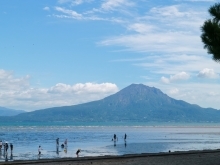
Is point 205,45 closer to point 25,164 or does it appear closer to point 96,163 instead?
point 96,163

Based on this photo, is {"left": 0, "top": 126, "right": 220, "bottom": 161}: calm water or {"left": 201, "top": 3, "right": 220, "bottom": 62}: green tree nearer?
{"left": 201, "top": 3, "right": 220, "bottom": 62}: green tree

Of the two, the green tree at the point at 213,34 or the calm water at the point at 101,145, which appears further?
the calm water at the point at 101,145

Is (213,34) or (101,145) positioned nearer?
(213,34)

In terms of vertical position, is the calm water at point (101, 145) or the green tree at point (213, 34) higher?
the green tree at point (213, 34)

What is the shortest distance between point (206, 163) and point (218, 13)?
25.0 feet

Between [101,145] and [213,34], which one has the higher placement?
[213,34]

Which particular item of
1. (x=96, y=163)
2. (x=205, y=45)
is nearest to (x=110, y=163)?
(x=96, y=163)

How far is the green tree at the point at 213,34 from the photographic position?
1881cm

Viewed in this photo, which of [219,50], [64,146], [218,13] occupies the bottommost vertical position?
[64,146]

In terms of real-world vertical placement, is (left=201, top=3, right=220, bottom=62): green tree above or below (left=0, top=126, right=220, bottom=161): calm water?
above

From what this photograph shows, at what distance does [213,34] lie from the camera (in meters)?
18.9

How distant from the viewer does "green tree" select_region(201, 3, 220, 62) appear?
18812 mm

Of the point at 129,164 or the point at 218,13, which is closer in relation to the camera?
the point at 218,13

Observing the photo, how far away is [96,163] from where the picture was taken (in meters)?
22.0
